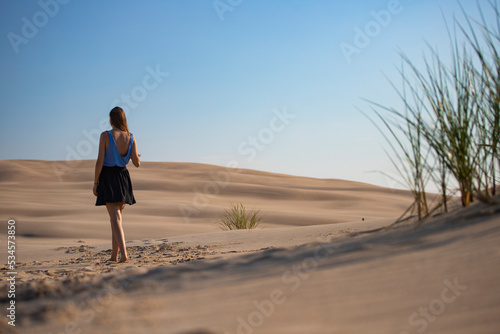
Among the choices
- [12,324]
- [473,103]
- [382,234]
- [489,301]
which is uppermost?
[473,103]

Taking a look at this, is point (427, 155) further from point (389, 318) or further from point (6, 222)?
point (6, 222)

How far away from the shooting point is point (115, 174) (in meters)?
4.46

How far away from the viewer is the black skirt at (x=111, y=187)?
4402 millimetres

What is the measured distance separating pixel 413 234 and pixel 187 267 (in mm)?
1400

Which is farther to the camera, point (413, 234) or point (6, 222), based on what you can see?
point (6, 222)

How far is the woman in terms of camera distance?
4410 mm

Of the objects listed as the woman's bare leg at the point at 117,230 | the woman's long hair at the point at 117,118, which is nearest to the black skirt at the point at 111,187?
the woman's bare leg at the point at 117,230

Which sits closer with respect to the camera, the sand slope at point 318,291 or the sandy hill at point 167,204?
the sand slope at point 318,291

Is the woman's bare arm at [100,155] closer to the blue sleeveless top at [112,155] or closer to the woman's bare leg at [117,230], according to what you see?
the blue sleeveless top at [112,155]

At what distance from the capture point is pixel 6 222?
9031 millimetres

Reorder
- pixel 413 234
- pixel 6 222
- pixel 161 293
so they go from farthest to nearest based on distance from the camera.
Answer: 1. pixel 6 222
2. pixel 413 234
3. pixel 161 293

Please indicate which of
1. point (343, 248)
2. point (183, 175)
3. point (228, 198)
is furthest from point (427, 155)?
point (183, 175)

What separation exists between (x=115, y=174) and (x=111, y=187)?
5.6 inches

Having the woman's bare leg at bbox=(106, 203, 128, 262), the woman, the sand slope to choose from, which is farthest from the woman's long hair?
the sand slope
